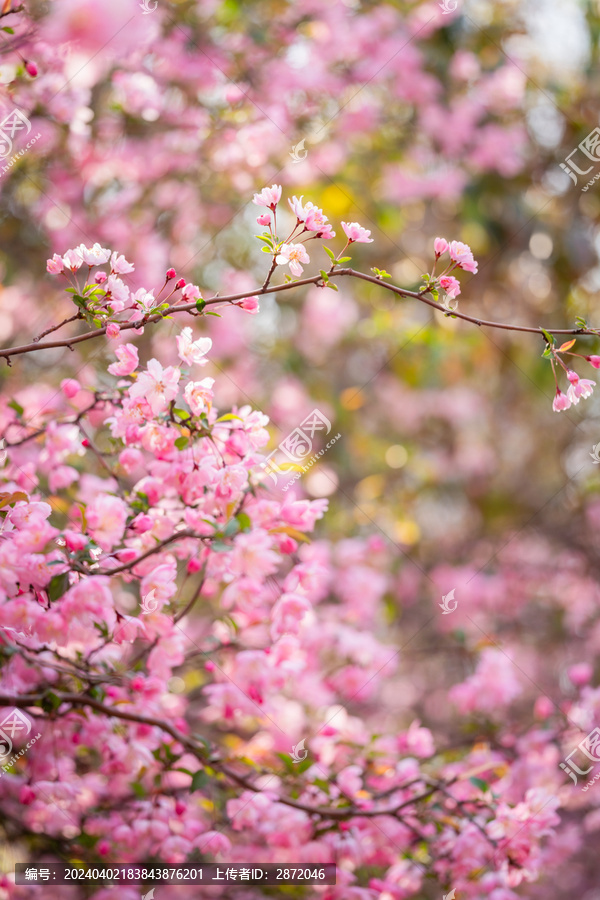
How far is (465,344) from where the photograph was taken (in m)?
3.20

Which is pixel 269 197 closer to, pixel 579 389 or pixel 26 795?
pixel 579 389

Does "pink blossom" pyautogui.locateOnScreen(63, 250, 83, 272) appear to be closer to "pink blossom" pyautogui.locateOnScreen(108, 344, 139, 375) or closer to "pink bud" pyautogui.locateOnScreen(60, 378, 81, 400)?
"pink blossom" pyautogui.locateOnScreen(108, 344, 139, 375)

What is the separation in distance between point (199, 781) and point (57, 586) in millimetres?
461

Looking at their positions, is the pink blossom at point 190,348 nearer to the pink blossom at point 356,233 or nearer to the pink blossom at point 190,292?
the pink blossom at point 190,292

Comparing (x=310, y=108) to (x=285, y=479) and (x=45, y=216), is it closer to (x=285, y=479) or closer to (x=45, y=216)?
(x=45, y=216)

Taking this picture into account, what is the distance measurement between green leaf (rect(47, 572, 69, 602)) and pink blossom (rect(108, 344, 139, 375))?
14.0 inches

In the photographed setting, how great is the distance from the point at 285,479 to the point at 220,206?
143 centimetres

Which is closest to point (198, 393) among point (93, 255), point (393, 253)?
point (93, 255)

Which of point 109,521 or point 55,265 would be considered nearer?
point 55,265

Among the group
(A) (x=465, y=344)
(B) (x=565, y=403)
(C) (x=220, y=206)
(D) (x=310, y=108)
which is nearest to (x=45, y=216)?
(C) (x=220, y=206)

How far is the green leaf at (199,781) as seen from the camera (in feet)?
4.05

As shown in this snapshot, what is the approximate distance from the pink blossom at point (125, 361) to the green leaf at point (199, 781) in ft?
2.48

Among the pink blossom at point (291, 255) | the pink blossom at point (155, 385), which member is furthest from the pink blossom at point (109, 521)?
Result: the pink blossom at point (291, 255)

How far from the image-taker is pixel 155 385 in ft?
3.69
